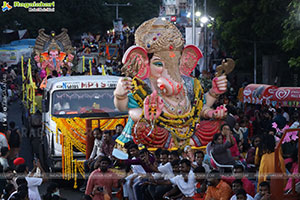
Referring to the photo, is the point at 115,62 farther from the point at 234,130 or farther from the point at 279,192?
the point at 279,192

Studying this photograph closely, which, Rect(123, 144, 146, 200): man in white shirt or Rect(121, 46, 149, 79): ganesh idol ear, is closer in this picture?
Rect(123, 144, 146, 200): man in white shirt

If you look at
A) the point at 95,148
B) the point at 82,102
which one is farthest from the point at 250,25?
the point at 95,148

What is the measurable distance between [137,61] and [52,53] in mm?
14909

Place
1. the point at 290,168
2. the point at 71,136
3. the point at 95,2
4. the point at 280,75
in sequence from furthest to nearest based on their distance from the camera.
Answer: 1. the point at 95,2
2. the point at 280,75
3. the point at 71,136
4. the point at 290,168

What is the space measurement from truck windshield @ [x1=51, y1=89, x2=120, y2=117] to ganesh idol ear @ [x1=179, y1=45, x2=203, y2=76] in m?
2.09

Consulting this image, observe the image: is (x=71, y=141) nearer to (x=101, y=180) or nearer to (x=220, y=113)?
(x=220, y=113)

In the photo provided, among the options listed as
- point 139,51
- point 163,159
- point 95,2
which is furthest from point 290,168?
point 95,2

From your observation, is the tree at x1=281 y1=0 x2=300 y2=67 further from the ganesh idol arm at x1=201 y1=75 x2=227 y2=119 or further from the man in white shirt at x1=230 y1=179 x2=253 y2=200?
the man in white shirt at x1=230 y1=179 x2=253 y2=200

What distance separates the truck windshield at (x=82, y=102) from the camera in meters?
16.3

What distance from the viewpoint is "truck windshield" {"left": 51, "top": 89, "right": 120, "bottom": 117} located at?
16.3m

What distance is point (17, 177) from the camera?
1215 centimetres

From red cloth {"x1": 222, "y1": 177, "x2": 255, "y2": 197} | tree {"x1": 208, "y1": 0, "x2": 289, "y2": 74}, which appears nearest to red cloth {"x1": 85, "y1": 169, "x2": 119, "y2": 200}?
red cloth {"x1": 222, "y1": 177, "x2": 255, "y2": 197}

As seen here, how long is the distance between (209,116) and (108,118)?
7.69ft

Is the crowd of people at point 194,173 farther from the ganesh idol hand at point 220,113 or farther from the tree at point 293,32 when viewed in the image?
the tree at point 293,32
